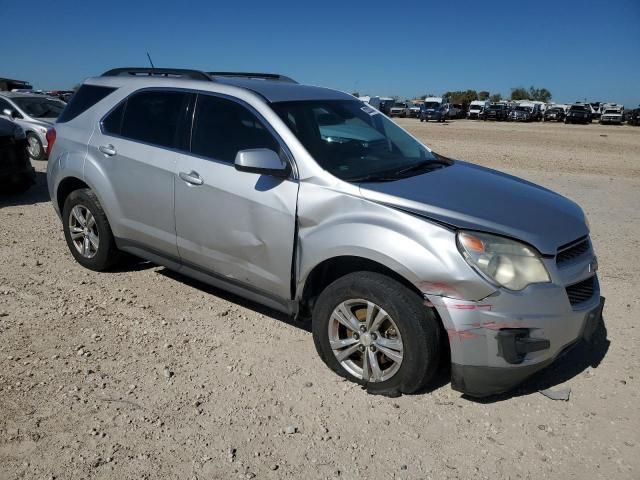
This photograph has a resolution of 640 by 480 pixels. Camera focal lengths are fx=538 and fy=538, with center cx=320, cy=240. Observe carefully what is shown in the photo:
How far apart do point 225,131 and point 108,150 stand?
128 centimetres

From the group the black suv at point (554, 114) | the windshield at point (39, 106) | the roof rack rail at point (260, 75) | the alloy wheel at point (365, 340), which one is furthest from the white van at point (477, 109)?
the alloy wheel at point (365, 340)

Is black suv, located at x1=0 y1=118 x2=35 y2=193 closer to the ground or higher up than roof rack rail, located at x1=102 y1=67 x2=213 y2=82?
closer to the ground

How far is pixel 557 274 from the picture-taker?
116 inches

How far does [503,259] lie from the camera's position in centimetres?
287

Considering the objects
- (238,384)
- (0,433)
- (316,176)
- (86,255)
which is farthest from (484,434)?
(86,255)

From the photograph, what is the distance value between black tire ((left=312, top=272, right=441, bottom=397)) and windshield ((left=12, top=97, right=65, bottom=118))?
11.4 m

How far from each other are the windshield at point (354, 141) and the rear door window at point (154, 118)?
0.90 m

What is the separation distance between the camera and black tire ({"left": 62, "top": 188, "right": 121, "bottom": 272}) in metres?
4.77

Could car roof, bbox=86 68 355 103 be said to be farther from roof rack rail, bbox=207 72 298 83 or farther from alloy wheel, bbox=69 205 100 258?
alloy wheel, bbox=69 205 100 258

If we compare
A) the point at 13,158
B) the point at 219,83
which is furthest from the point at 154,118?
the point at 13,158

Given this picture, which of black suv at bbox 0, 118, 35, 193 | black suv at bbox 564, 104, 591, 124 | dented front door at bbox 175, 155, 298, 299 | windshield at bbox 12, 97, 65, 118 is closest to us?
dented front door at bbox 175, 155, 298, 299

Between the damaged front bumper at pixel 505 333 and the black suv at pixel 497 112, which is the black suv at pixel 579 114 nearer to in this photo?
the black suv at pixel 497 112

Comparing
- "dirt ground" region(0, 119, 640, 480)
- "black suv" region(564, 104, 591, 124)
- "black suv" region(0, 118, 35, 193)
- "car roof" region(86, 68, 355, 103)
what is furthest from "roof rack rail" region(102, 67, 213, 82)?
"black suv" region(564, 104, 591, 124)

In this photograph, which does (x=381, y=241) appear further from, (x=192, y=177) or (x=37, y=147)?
(x=37, y=147)
